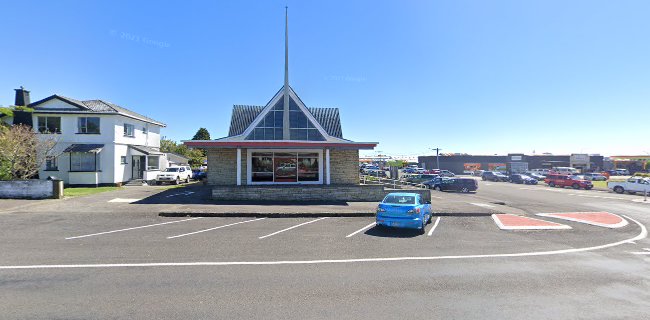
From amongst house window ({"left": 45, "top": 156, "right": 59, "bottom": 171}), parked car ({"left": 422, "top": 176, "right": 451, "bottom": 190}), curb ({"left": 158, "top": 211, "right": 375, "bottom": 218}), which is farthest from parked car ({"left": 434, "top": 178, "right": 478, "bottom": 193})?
house window ({"left": 45, "top": 156, "right": 59, "bottom": 171})

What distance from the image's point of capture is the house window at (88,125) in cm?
2594

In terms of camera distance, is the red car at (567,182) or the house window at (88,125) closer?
the house window at (88,125)

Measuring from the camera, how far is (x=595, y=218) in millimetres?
15414

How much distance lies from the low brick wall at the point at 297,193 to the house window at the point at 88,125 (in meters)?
14.9

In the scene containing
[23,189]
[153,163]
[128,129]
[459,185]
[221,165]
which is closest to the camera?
[23,189]

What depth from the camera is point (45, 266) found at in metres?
6.99

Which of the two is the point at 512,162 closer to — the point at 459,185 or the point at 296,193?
the point at 459,185

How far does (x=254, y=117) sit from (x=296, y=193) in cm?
1170

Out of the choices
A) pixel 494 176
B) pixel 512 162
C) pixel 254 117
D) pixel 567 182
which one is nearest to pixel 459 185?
pixel 567 182

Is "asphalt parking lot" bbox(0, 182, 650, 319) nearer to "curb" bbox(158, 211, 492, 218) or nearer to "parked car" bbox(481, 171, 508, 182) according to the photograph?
"curb" bbox(158, 211, 492, 218)

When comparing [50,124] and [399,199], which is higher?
[50,124]

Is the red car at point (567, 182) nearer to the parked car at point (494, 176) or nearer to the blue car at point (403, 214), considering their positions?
the parked car at point (494, 176)

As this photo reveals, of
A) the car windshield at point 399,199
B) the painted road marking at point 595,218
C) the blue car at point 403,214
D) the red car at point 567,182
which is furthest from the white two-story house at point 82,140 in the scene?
the red car at point 567,182

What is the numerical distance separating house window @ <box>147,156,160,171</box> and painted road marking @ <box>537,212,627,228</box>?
31315mm
